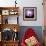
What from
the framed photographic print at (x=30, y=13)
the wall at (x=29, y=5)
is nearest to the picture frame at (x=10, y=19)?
the wall at (x=29, y=5)

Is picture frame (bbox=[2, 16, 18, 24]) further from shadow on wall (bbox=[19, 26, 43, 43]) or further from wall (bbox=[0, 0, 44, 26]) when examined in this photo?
shadow on wall (bbox=[19, 26, 43, 43])

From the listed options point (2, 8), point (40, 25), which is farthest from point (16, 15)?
point (40, 25)

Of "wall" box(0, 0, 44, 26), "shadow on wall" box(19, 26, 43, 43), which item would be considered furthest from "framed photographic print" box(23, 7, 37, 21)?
"shadow on wall" box(19, 26, 43, 43)

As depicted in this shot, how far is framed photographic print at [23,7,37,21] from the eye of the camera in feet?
19.6

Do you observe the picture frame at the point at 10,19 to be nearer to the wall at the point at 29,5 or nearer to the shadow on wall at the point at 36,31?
the wall at the point at 29,5

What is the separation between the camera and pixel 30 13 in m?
6.00

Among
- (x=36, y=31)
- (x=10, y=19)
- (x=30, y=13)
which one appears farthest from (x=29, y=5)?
(x=36, y=31)

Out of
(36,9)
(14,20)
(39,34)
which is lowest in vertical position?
(39,34)

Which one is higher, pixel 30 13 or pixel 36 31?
pixel 30 13

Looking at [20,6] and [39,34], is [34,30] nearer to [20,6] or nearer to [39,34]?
[39,34]

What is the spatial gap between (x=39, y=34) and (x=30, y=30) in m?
0.41

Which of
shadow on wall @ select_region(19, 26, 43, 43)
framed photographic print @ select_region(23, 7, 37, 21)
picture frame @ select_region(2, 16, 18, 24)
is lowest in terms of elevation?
shadow on wall @ select_region(19, 26, 43, 43)

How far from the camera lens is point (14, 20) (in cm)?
604

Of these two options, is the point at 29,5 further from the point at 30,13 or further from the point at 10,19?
the point at 10,19
